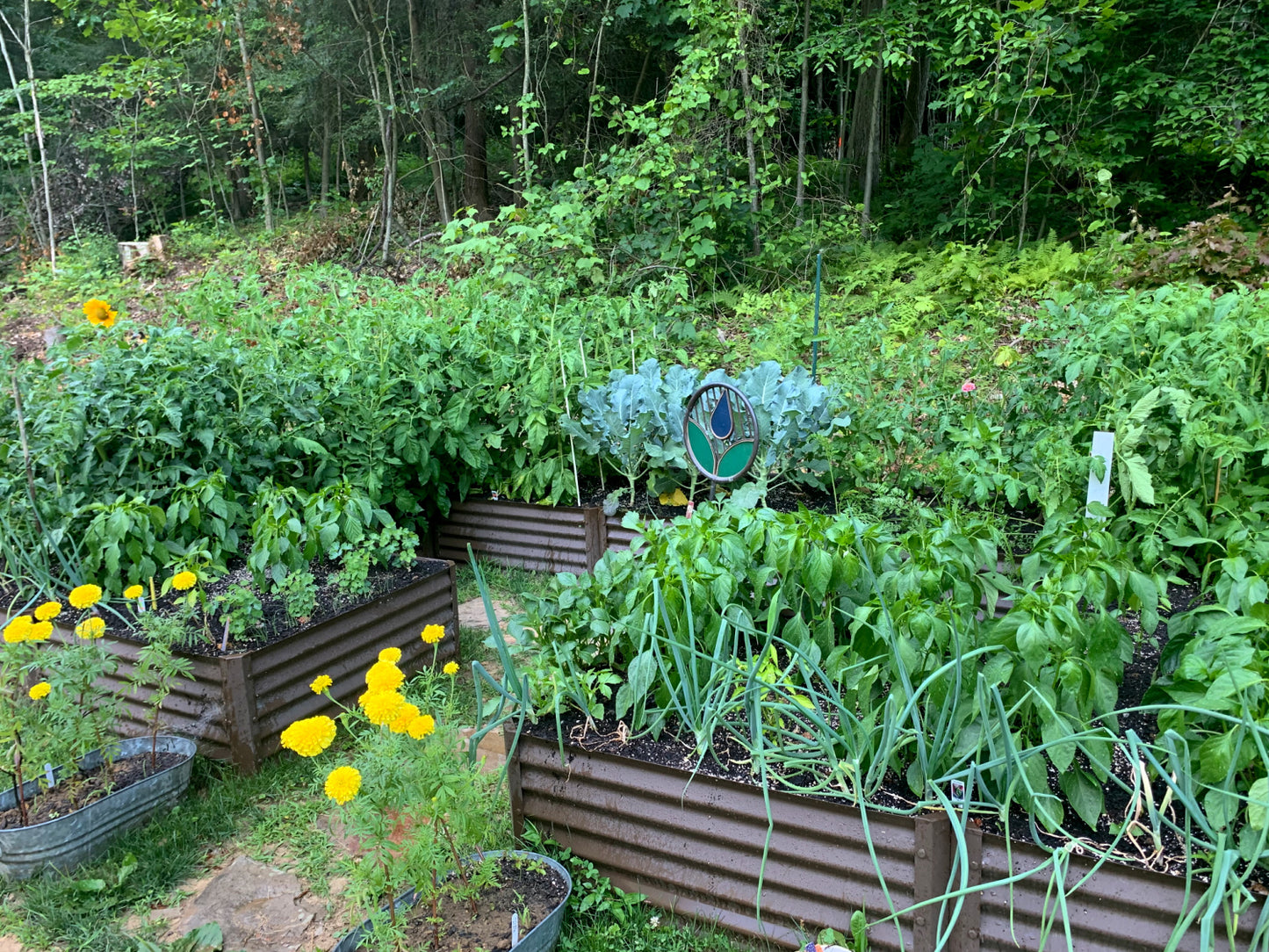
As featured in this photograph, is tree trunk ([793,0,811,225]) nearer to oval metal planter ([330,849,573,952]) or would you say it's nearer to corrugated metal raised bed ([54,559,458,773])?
corrugated metal raised bed ([54,559,458,773])

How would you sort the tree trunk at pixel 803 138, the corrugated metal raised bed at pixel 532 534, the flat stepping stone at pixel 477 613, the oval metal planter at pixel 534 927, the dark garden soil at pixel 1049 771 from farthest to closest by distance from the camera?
the tree trunk at pixel 803 138 < the corrugated metal raised bed at pixel 532 534 < the flat stepping stone at pixel 477 613 < the oval metal planter at pixel 534 927 < the dark garden soil at pixel 1049 771

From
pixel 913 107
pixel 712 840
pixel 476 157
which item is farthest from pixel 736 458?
pixel 913 107

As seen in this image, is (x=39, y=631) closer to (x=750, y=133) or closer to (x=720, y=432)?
(x=720, y=432)

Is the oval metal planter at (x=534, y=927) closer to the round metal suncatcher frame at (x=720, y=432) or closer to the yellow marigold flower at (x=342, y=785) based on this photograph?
the yellow marigold flower at (x=342, y=785)

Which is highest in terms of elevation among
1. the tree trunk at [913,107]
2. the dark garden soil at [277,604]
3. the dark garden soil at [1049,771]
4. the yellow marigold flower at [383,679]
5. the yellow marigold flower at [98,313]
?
the tree trunk at [913,107]

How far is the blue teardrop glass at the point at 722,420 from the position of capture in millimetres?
3301

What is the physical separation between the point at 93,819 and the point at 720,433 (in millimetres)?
2309

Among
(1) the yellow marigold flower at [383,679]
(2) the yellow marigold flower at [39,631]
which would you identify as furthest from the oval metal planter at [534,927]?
(2) the yellow marigold flower at [39,631]

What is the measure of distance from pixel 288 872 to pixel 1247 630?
2.44 meters

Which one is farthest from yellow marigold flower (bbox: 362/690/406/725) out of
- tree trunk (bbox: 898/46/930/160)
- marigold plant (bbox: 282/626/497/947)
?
tree trunk (bbox: 898/46/930/160)

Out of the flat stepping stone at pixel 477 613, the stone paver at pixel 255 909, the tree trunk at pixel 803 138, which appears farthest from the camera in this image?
the tree trunk at pixel 803 138

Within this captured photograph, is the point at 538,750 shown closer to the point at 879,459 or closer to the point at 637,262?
the point at 879,459

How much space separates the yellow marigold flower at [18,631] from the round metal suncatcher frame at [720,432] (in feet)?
7.10

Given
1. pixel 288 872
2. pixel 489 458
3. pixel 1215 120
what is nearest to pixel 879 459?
pixel 489 458
